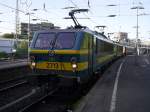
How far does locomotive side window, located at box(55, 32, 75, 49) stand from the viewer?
11.1 metres

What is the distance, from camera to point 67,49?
1099 cm

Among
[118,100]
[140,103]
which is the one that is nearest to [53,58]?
[118,100]

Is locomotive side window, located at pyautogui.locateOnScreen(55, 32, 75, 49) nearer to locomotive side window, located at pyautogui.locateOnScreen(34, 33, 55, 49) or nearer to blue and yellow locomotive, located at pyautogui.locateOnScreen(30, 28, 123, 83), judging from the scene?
blue and yellow locomotive, located at pyautogui.locateOnScreen(30, 28, 123, 83)

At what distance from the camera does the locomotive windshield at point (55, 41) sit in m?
11.2

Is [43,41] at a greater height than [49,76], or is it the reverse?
[43,41]

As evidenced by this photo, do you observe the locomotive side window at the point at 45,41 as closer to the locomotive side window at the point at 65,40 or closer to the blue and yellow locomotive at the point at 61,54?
the blue and yellow locomotive at the point at 61,54

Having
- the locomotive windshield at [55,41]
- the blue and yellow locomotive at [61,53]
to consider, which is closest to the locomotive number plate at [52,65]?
the blue and yellow locomotive at [61,53]

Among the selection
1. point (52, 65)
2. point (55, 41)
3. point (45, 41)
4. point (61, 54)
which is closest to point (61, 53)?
point (61, 54)

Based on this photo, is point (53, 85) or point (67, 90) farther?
point (67, 90)

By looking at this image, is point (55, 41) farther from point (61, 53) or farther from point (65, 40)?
point (61, 53)

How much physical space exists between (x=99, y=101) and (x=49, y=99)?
2.11m

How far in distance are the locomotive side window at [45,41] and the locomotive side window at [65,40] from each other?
0.24 metres

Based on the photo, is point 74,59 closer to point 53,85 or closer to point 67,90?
point 53,85

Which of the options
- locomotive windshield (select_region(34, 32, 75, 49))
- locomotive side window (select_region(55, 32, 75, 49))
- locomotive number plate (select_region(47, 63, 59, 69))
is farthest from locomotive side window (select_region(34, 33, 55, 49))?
locomotive number plate (select_region(47, 63, 59, 69))
